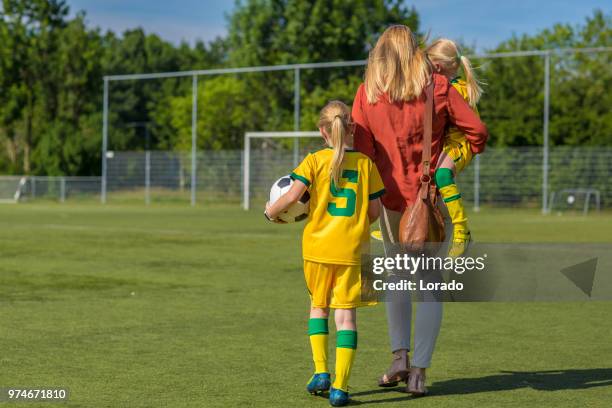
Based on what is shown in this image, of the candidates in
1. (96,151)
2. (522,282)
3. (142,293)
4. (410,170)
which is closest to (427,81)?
(410,170)

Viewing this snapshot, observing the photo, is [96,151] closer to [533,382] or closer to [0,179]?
[0,179]

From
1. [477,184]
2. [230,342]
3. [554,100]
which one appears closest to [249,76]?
[554,100]

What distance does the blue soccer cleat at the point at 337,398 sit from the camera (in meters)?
5.32

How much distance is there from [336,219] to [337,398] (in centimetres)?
86

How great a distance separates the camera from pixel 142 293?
34.5 feet

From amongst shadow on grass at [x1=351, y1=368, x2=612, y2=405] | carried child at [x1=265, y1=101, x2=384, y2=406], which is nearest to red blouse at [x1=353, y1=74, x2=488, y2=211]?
carried child at [x1=265, y1=101, x2=384, y2=406]

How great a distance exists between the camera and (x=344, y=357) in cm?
541

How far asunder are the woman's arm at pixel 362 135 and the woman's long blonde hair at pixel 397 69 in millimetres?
104

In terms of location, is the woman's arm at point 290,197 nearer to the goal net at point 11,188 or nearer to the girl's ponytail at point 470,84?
the girl's ponytail at point 470,84

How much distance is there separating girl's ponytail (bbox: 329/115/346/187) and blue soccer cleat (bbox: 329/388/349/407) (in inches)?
39.1

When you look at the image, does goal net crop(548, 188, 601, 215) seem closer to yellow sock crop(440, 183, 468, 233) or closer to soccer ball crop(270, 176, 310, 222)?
yellow sock crop(440, 183, 468, 233)

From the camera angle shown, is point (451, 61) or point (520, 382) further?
point (520, 382)

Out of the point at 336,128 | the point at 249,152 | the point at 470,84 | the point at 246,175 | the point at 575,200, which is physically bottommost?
the point at 575,200

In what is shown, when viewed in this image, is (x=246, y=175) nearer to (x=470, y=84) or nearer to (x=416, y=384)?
(x=470, y=84)
